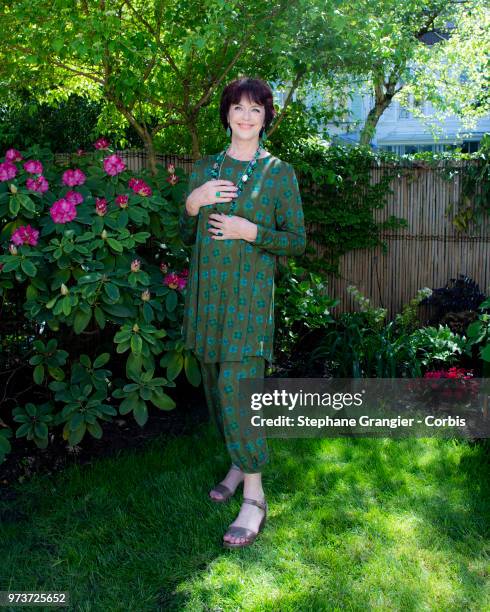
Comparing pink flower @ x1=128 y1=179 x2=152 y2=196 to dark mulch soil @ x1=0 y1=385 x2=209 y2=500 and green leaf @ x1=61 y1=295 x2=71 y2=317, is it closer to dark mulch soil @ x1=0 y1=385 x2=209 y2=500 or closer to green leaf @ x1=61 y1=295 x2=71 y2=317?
green leaf @ x1=61 y1=295 x2=71 y2=317

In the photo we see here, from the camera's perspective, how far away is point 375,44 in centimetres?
363

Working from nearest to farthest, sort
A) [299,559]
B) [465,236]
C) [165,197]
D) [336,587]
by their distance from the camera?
[336,587]
[299,559]
[165,197]
[465,236]

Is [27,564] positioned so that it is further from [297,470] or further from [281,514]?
[297,470]

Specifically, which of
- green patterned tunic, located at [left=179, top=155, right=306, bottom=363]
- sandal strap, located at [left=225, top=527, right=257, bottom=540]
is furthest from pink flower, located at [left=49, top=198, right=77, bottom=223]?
sandal strap, located at [left=225, top=527, right=257, bottom=540]

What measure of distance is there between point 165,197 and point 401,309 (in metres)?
2.75

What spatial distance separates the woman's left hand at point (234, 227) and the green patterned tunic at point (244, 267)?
1.2 inches

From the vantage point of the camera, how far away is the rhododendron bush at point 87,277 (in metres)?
2.84

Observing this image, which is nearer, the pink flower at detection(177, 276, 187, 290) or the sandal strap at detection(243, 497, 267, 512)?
the sandal strap at detection(243, 497, 267, 512)

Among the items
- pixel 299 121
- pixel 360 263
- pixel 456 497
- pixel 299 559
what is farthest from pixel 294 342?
pixel 299 559

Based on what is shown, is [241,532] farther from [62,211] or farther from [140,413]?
[62,211]

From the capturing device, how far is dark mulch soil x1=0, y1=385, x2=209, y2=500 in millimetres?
3244

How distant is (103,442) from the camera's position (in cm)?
361

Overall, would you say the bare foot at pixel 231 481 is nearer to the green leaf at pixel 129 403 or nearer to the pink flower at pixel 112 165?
the green leaf at pixel 129 403

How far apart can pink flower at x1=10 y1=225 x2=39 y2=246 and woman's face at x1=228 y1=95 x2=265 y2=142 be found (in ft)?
3.31
